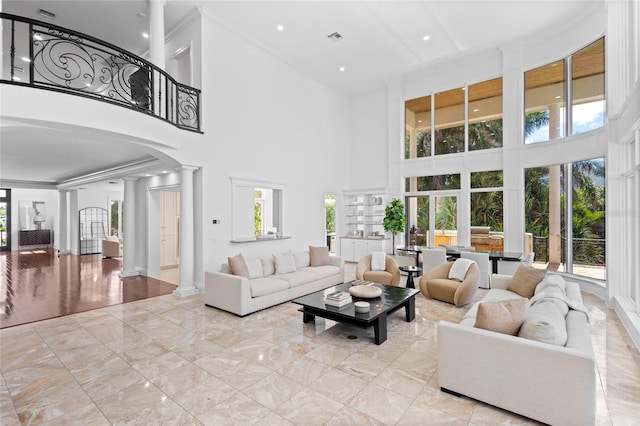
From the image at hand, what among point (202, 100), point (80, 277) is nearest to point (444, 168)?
point (202, 100)

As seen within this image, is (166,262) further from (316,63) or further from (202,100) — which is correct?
(316,63)

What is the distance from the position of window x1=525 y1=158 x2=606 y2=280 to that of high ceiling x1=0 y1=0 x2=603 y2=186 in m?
3.26

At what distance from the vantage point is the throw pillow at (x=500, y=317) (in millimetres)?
2592

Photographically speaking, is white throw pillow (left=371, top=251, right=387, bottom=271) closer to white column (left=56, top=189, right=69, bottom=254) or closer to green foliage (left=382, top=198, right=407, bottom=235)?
green foliage (left=382, top=198, right=407, bottom=235)

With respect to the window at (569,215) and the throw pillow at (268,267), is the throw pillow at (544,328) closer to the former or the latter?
the throw pillow at (268,267)

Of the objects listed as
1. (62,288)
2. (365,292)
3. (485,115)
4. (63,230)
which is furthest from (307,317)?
(63,230)

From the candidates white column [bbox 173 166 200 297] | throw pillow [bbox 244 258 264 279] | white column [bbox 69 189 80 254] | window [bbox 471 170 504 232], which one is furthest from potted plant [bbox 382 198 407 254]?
white column [bbox 69 189 80 254]

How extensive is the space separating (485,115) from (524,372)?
7.68m

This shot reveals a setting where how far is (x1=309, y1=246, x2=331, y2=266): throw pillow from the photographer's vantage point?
6898 mm

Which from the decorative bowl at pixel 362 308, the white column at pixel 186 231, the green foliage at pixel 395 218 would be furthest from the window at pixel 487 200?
the white column at pixel 186 231

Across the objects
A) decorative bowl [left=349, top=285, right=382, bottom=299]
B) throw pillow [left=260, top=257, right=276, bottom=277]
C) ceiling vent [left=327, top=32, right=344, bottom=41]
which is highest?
ceiling vent [left=327, top=32, right=344, bottom=41]

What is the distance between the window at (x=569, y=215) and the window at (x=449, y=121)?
203cm

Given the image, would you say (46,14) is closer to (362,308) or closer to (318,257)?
(318,257)

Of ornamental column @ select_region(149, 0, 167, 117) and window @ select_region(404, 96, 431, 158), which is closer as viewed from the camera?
ornamental column @ select_region(149, 0, 167, 117)
